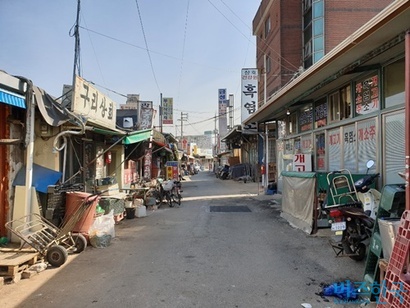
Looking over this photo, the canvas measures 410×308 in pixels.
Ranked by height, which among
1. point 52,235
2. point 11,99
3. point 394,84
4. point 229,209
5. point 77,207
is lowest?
point 229,209

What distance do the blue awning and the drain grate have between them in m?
7.69

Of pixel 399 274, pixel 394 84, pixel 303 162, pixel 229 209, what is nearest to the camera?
pixel 399 274

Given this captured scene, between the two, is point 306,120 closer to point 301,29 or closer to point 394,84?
point 394,84

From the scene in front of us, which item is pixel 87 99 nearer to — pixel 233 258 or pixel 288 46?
pixel 233 258

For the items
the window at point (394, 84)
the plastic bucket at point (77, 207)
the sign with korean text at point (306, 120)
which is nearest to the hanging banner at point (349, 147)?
the window at point (394, 84)

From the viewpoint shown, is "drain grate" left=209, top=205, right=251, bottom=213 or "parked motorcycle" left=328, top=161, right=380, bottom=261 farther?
"drain grate" left=209, top=205, right=251, bottom=213

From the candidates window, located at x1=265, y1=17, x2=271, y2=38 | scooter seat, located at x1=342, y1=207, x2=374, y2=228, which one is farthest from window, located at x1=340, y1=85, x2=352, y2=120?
window, located at x1=265, y1=17, x2=271, y2=38

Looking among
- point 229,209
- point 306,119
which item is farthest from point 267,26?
point 229,209

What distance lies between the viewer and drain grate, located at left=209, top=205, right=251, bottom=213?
469 inches

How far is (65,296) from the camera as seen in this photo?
4312 millimetres

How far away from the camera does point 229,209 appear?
12.4m

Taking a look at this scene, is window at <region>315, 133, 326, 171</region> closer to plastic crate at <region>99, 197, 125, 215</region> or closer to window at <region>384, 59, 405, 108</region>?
window at <region>384, 59, 405, 108</region>

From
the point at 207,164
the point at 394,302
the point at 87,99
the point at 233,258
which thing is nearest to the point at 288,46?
the point at 87,99

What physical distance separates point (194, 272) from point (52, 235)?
9.17ft
